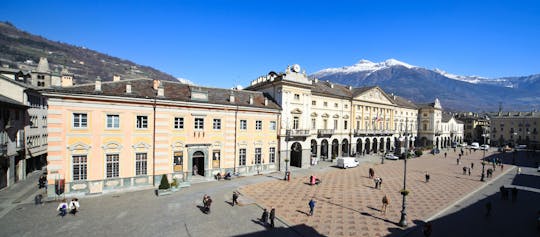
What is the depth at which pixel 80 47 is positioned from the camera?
180875mm

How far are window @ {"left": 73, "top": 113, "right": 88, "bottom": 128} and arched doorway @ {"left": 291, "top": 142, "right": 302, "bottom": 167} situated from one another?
27.3m

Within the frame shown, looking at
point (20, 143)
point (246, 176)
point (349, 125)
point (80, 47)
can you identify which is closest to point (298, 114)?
point (246, 176)

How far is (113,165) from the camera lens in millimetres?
24484

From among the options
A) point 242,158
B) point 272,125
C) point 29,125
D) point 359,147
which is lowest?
point 359,147

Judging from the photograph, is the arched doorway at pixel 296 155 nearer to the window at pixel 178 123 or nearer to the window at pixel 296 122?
the window at pixel 296 122

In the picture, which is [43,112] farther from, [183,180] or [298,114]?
[298,114]

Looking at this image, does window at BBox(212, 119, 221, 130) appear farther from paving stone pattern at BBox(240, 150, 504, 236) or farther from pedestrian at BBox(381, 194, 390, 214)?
pedestrian at BBox(381, 194, 390, 214)

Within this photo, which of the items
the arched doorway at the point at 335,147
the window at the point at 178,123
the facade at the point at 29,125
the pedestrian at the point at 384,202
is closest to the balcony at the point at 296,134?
the arched doorway at the point at 335,147

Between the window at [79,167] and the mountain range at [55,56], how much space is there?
9526 cm

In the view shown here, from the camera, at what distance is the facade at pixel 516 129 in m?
82.2

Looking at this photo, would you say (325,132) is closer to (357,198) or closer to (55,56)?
(357,198)

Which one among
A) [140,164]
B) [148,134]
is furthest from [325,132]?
[140,164]

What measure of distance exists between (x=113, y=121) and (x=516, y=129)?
398 feet

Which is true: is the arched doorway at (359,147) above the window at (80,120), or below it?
below
